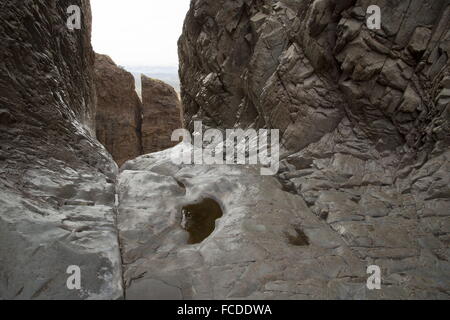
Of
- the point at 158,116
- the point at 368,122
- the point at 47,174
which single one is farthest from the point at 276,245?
the point at 158,116

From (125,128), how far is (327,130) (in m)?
22.6

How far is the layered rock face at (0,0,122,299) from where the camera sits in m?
3.87

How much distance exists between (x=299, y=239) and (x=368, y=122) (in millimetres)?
3596

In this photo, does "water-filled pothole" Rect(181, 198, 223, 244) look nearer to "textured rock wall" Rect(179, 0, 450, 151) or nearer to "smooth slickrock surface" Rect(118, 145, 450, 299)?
"smooth slickrock surface" Rect(118, 145, 450, 299)

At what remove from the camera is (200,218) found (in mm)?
5719

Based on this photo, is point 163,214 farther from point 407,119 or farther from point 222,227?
point 407,119

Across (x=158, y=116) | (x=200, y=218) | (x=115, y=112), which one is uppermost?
(x=115, y=112)

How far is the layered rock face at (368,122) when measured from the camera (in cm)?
485

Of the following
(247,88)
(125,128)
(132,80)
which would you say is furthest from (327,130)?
(132,80)

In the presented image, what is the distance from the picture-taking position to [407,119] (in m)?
6.56

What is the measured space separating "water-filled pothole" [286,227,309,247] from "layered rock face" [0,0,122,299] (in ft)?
8.68

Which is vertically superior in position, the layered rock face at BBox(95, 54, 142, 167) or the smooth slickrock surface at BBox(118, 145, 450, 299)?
the layered rock face at BBox(95, 54, 142, 167)

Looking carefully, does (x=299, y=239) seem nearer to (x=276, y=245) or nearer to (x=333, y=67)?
(x=276, y=245)

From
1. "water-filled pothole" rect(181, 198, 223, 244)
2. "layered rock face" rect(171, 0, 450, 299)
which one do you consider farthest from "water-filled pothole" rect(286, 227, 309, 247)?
"water-filled pothole" rect(181, 198, 223, 244)
